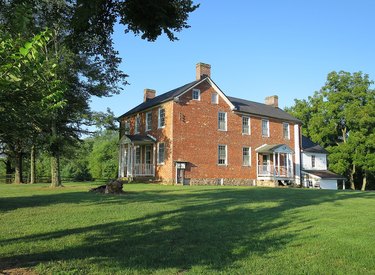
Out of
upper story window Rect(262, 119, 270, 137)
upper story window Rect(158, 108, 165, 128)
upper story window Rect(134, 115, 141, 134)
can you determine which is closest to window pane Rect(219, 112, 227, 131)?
upper story window Rect(158, 108, 165, 128)

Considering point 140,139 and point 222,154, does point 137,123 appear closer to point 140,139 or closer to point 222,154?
point 140,139

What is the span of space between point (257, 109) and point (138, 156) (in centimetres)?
1237

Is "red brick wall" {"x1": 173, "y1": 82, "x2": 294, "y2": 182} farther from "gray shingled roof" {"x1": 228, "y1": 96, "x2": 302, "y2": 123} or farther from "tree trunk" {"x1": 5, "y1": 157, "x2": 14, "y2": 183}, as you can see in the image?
"tree trunk" {"x1": 5, "y1": 157, "x2": 14, "y2": 183}

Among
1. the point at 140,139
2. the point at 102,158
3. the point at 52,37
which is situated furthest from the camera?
the point at 102,158

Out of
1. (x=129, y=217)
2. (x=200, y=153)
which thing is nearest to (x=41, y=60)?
(x=129, y=217)

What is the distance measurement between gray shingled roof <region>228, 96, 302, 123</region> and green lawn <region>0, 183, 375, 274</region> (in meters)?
23.1

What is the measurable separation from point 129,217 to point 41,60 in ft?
21.3

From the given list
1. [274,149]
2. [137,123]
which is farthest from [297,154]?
[137,123]

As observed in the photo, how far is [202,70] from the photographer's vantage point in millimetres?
30906

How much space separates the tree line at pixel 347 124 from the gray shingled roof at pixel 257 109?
11234 mm

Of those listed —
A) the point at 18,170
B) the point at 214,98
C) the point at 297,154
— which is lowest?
the point at 18,170

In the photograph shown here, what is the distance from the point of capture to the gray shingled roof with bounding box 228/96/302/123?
33562 millimetres

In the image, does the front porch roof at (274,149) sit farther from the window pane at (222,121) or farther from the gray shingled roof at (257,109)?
the window pane at (222,121)

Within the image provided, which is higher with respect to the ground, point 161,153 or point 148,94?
point 148,94
